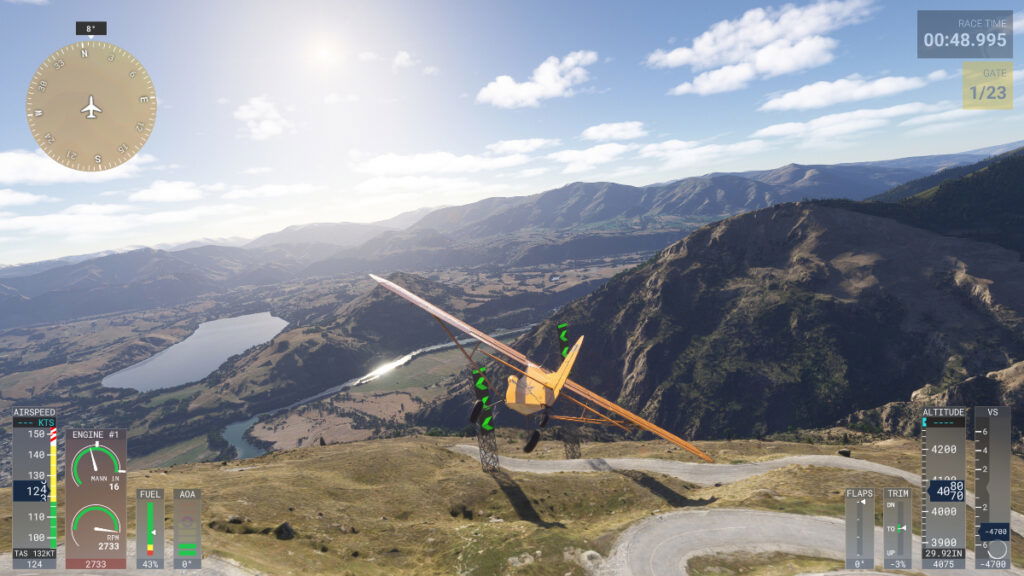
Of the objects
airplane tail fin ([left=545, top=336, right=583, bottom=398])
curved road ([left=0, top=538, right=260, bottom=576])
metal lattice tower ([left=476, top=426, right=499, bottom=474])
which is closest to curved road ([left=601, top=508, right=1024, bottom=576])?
airplane tail fin ([left=545, top=336, right=583, bottom=398])

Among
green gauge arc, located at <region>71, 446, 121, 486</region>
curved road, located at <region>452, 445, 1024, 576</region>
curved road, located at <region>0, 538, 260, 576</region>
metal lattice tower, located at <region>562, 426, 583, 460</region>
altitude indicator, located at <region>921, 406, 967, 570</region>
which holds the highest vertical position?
green gauge arc, located at <region>71, 446, 121, 486</region>

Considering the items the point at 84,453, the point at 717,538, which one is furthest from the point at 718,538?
the point at 84,453

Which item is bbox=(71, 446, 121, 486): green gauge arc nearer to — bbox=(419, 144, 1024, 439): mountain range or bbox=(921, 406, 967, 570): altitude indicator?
bbox=(921, 406, 967, 570): altitude indicator

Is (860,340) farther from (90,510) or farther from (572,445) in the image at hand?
(90,510)

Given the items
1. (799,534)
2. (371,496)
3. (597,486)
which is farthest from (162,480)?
(799,534)

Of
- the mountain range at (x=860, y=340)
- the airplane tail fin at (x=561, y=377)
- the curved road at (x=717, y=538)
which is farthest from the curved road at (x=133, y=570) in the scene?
the mountain range at (x=860, y=340)

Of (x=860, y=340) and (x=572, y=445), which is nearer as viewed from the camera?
(x=572, y=445)

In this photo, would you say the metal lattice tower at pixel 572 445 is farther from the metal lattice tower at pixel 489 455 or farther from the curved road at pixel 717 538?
the curved road at pixel 717 538

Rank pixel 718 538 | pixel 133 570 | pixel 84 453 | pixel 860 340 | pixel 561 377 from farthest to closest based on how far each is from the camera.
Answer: pixel 860 340 → pixel 561 377 → pixel 718 538 → pixel 133 570 → pixel 84 453
